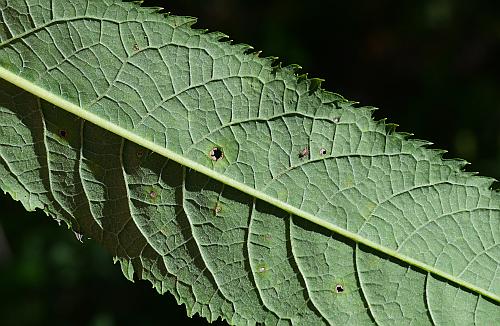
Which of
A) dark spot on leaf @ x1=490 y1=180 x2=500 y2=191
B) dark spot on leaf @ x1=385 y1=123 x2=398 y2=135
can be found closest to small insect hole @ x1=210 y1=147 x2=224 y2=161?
dark spot on leaf @ x1=385 y1=123 x2=398 y2=135

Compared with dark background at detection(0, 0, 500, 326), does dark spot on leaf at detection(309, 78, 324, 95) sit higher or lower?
higher

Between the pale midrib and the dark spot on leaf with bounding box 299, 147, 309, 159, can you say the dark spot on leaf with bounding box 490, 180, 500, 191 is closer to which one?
the pale midrib

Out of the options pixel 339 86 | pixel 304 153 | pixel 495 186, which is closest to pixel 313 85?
pixel 304 153

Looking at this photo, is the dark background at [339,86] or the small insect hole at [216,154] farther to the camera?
the dark background at [339,86]

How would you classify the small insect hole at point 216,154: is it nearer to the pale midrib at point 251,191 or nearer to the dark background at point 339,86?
the pale midrib at point 251,191

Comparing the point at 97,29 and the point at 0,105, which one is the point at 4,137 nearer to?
the point at 0,105

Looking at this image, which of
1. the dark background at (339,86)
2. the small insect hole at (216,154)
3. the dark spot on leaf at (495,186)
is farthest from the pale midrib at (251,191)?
the dark background at (339,86)
